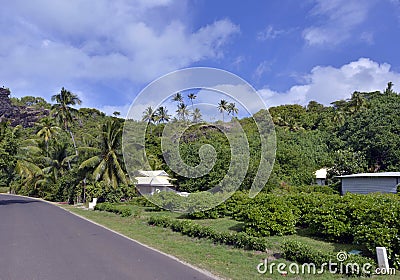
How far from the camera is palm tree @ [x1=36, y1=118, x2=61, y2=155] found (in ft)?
140

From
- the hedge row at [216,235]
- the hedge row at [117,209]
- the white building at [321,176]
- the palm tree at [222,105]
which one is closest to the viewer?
the hedge row at [216,235]

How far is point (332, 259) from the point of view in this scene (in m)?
6.50

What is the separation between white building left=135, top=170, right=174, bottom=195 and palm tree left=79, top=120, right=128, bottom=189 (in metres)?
3.76

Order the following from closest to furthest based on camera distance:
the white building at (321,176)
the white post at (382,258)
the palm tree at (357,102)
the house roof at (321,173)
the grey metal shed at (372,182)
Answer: the white post at (382,258), the grey metal shed at (372,182), the white building at (321,176), the house roof at (321,173), the palm tree at (357,102)

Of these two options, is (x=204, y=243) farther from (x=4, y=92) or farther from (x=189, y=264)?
(x=4, y=92)

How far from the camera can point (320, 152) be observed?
37812 millimetres

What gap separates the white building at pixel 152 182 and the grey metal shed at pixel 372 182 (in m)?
14.8

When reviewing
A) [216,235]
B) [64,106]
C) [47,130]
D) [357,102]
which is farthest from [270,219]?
[357,102]

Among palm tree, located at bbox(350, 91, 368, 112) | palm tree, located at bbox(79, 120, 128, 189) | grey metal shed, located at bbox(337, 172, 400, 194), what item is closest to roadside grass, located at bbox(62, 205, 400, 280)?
grey metal shed, located at bbox(337, 172, 400, 194)

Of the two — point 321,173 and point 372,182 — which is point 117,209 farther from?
point 321,173

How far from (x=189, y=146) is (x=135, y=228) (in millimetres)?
14754

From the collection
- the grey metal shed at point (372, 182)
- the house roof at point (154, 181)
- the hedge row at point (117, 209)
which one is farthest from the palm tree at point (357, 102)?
the hedge row at point (117, 209)

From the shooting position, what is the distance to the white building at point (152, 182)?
102 ft

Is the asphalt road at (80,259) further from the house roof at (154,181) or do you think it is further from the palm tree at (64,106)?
the palm tree at (64,106)
